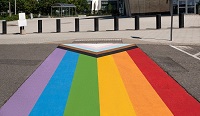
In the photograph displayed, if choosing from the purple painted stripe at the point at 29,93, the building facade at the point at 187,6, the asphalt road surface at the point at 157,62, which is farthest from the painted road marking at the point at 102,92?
the building facade at the point at 187,6

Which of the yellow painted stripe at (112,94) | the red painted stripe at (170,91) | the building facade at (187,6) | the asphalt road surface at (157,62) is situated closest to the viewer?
the yellow painted stripe at (112,94)

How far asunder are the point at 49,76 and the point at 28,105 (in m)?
2.23

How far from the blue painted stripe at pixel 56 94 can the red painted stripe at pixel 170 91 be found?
1.89m

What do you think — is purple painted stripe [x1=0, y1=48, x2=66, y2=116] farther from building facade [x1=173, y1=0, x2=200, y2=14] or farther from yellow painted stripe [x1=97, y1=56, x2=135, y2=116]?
building facade [x1=173, y1=0, x2=200, y2=14]

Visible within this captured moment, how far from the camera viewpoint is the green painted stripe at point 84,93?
15.4 feet

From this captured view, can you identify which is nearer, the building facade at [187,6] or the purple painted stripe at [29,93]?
the purple painted stripe at [29,93]

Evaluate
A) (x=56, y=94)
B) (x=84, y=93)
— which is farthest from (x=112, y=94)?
(x=56, y=94)

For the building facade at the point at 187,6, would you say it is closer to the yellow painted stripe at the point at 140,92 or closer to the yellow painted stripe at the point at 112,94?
the yellow painted stripe at the point at 140,92

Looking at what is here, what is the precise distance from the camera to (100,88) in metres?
6.08

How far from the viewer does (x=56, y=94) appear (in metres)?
5.69

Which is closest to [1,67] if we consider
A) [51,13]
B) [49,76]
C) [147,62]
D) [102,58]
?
[49,76]

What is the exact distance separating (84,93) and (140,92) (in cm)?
115

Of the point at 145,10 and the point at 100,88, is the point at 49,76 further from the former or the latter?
the point at 145,10

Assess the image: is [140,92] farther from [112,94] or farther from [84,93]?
[84,93]
